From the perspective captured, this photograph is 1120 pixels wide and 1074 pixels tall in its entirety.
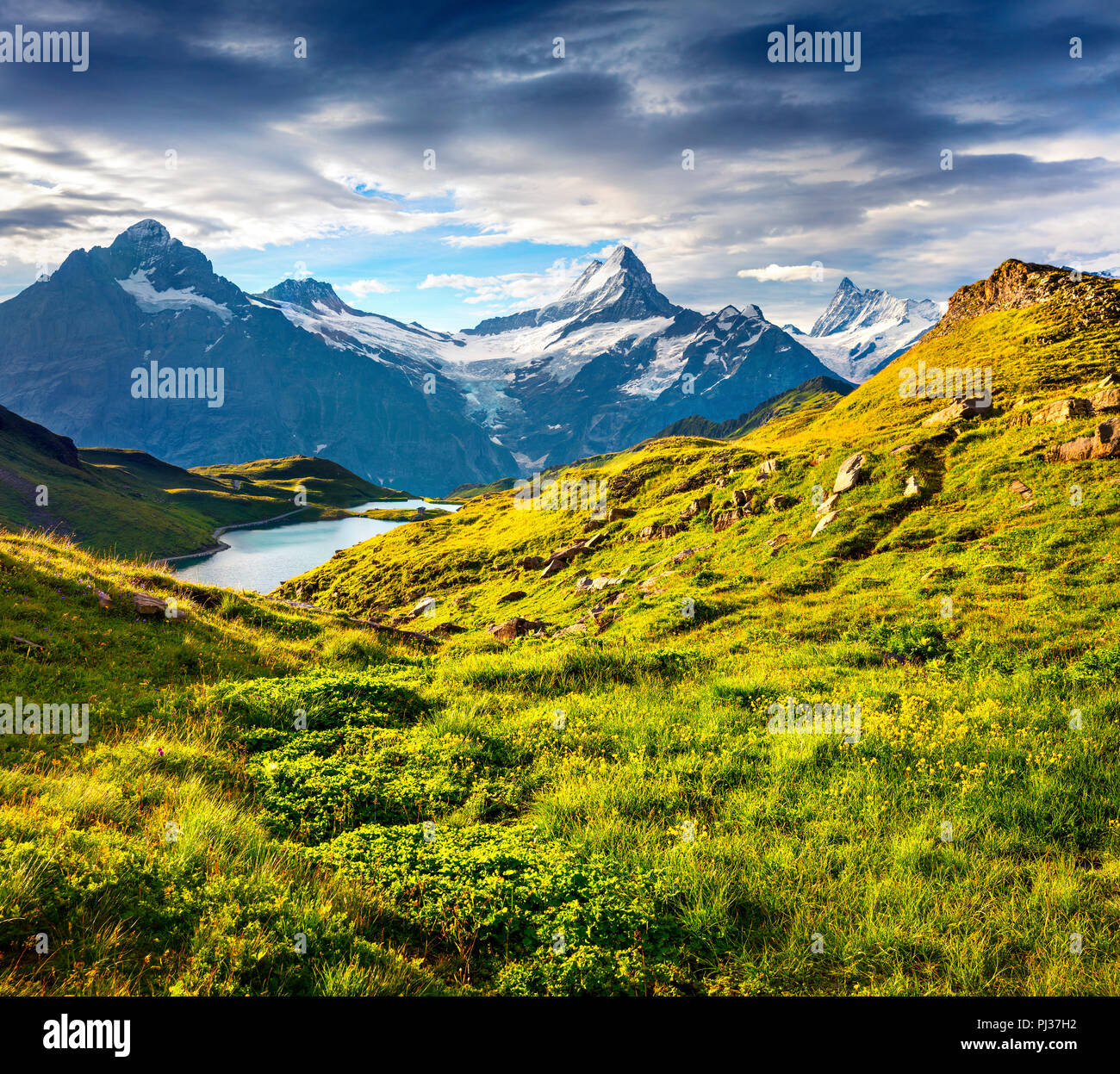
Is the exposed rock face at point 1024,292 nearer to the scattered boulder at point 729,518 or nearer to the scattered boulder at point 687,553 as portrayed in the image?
the scattered boulder at point 729,518

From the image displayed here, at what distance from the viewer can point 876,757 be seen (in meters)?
9.97

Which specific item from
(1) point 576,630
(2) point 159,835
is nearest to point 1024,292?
(1) point 576,630

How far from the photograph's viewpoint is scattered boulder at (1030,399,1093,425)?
30.0 meters

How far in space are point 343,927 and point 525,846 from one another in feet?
8.29

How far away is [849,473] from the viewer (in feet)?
112

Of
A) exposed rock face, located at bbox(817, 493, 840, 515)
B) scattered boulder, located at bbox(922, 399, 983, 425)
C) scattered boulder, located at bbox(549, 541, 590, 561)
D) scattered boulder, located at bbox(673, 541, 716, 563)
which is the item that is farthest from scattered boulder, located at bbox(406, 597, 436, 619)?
scattered boulder, located at bbox(922, 399, 983, 425)

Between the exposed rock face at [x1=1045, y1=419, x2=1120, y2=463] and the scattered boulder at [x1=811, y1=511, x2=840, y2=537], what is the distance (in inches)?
376

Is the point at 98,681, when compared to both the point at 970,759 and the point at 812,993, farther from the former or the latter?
the point at 970,759

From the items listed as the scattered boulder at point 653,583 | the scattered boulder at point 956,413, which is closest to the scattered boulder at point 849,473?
the scattered boulder at point 956,413

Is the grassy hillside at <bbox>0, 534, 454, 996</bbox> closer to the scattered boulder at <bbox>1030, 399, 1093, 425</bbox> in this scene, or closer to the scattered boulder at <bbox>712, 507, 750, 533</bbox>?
the scattered boulder at <bbox>712, 507, 750, 533</bbox>

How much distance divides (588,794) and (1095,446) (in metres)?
29.9

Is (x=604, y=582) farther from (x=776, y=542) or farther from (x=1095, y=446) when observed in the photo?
(x=1095, y=446)
